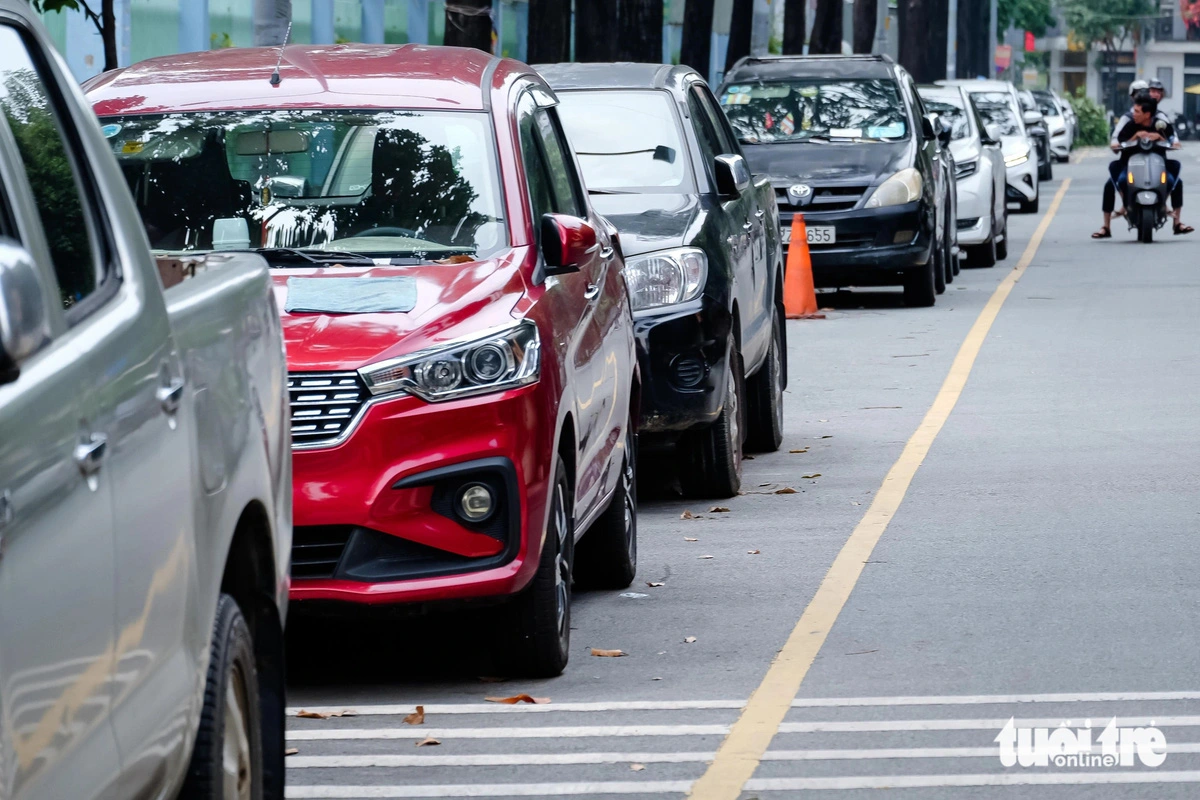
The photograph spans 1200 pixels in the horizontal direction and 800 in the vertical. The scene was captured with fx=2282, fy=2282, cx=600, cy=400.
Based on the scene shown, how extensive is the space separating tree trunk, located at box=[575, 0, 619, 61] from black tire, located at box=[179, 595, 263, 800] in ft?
62.4

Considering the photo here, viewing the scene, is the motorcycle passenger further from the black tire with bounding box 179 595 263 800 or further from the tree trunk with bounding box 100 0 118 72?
the black tire with bounding box 179 595 263 800

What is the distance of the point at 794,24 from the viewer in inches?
1519

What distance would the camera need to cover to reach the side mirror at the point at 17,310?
2807 millimetres

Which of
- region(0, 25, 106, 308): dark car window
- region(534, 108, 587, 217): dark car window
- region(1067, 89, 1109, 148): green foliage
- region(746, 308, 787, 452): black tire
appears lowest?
region(1067, 89, 1109, 148): green foliage

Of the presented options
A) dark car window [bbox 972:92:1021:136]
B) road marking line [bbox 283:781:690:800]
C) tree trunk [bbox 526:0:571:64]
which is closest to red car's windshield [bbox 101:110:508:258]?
road marking line [bbox 283:781:690:800]

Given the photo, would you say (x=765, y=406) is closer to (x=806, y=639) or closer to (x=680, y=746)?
(x=806, y=639)

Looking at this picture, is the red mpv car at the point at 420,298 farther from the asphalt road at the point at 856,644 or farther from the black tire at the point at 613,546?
the asphalt road at the point at 856,644

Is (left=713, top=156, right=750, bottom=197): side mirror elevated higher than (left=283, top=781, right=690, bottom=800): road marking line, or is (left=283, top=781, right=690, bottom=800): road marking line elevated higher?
(left=713, top=156, right=750, bottom=197): side mirror

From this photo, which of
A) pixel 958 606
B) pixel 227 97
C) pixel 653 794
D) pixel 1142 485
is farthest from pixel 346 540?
pixel 1142 485

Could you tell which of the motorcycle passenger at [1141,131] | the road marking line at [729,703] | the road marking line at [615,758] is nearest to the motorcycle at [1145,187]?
the motorcycle passenger at [1141,131]

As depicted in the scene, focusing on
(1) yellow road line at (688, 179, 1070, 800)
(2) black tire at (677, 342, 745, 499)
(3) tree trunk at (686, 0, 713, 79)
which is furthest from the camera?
(3) tree trunk at (686, 0, 713, 79)

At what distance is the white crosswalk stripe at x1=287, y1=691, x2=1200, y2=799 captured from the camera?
5375mm

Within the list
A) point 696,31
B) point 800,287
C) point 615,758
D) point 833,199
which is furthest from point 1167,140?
point 615,758

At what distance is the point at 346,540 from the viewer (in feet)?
20.1
